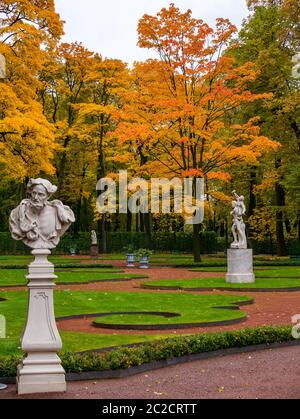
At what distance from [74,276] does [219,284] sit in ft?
22.4

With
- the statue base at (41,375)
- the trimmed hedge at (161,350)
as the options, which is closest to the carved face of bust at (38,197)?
the statue base at (41,375)

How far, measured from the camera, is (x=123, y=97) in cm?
3372

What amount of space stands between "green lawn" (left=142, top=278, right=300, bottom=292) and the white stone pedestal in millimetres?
13798

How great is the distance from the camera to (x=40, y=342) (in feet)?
27.1

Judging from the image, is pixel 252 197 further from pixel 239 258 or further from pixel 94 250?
pixel 239 258

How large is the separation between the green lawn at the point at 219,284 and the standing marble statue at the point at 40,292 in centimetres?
1376

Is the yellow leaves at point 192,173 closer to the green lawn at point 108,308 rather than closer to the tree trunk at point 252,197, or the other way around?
the green lawn at point 108,308

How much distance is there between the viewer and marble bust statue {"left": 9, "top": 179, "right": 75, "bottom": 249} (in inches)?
332

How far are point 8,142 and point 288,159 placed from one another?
1855 centimetres

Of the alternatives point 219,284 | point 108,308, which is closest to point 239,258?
point 219,284

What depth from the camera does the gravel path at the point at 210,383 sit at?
805 cm

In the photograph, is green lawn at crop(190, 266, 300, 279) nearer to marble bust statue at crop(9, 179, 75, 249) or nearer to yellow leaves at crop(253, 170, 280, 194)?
yellow leaves at crop(253, 170, 280, 194)
